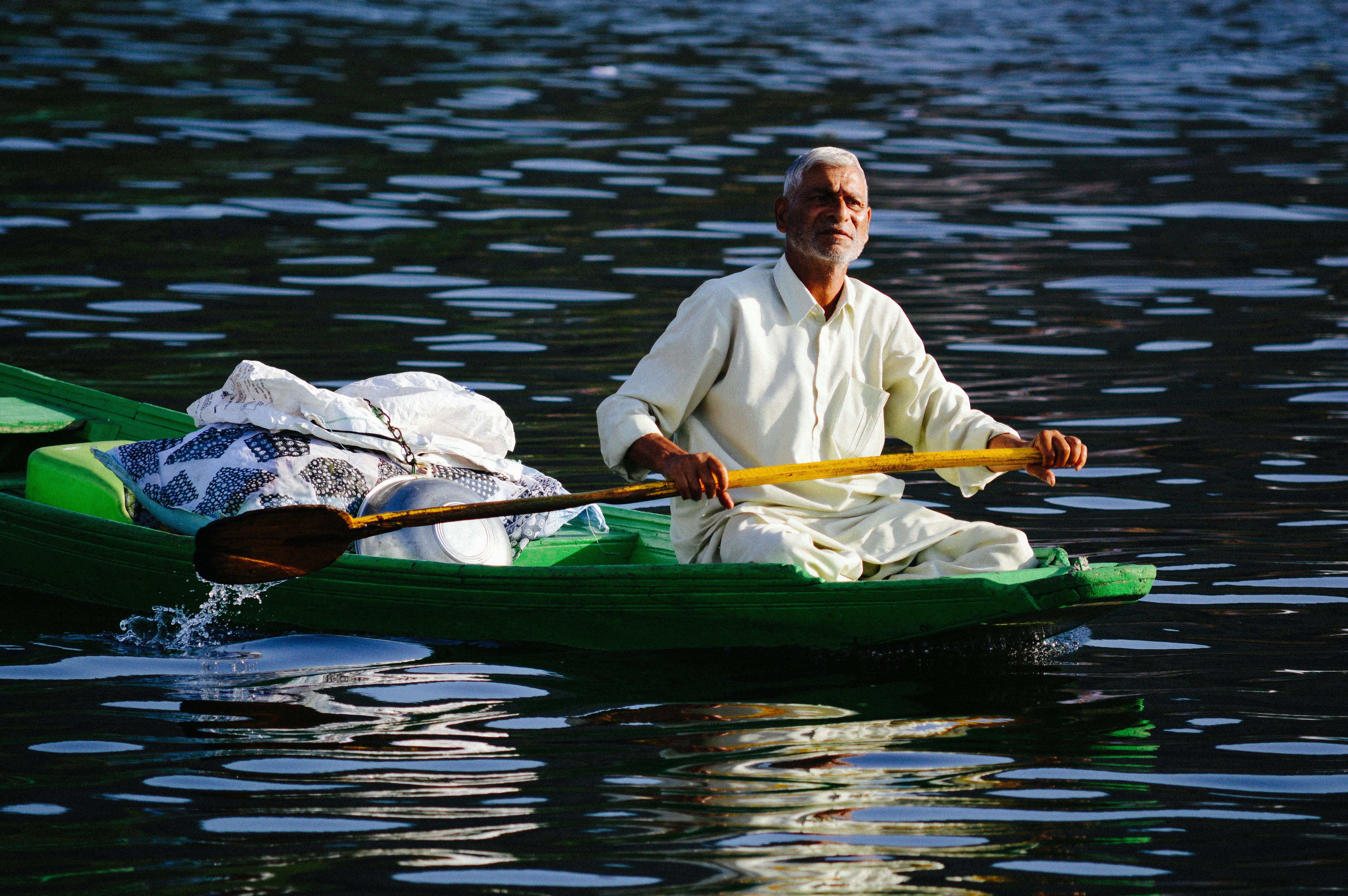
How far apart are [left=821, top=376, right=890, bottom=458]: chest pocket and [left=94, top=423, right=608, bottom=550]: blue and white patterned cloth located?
109 centimetres

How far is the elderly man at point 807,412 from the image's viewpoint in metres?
5.24

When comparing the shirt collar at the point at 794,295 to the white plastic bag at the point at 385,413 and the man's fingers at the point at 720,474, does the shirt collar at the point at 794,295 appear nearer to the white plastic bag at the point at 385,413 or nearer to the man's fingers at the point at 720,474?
the man's fingers at the point at 720,474

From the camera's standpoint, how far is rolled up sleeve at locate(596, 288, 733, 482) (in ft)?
17.3

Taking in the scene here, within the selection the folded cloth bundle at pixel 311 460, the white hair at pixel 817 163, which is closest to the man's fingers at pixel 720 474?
the white hair at pixel 817 163

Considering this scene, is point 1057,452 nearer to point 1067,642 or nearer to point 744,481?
point 1067,642

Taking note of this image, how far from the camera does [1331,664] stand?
5.43m

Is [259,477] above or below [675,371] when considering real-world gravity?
below

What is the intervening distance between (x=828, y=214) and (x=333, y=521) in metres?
1.70

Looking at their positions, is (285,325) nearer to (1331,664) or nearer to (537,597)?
(537,597)

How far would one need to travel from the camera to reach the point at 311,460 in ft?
20.3

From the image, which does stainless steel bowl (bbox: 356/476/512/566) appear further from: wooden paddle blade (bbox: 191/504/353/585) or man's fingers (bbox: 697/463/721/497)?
man's fingers (bbox: 697/463/721/497)

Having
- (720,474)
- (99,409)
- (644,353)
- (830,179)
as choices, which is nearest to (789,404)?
(720,474)

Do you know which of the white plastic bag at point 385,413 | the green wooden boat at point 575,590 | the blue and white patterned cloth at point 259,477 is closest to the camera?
the green wooden boat at point 575,590

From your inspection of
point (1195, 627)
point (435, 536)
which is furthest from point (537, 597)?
point (1195, 627)
